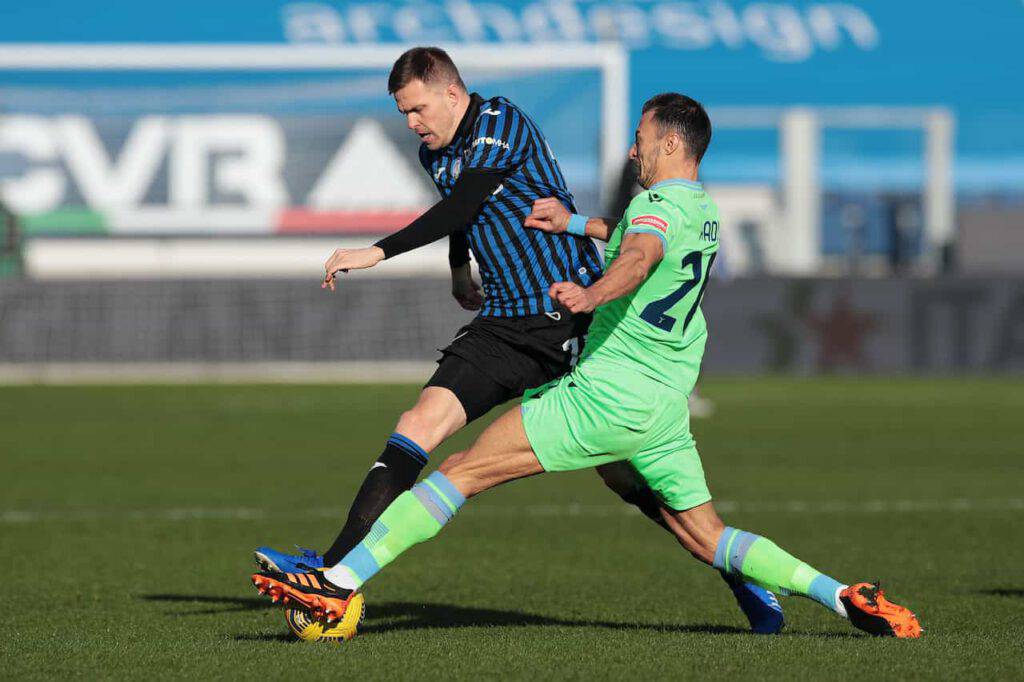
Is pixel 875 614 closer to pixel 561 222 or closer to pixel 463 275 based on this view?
pixel 561 222

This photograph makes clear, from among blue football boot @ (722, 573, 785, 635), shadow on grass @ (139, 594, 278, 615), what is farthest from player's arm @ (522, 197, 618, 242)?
shadow on grass @ (139, 594, 278, 615)

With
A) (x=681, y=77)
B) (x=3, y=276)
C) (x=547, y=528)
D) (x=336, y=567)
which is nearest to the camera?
(x=336, y=567)

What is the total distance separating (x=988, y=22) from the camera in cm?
6134

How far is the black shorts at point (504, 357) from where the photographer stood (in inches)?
241

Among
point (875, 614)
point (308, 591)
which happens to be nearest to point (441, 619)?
point (308, 591)

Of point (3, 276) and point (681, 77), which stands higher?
point (681, 77)

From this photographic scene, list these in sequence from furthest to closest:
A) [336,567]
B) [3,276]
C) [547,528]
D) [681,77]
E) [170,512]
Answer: [681,77] → [3,276] → [170,512] → [547,528] → [336,567]

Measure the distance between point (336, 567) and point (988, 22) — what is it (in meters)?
60.1

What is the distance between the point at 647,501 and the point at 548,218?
1.12 metres

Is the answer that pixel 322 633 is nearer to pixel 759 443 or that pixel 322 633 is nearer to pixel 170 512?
pixel 170 512

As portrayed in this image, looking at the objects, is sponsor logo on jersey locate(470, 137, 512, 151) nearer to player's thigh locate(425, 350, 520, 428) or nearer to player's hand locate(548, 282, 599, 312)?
player's thigh locate(425, 350, 520, 428)

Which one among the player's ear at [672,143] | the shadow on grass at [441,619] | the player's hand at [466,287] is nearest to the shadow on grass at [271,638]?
the shadow on grass at [441,619]

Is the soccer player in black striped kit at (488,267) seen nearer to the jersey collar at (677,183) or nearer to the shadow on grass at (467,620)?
the shadow on grass at (467,620)

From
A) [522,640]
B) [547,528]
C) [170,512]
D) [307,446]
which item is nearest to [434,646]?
[522,640]
